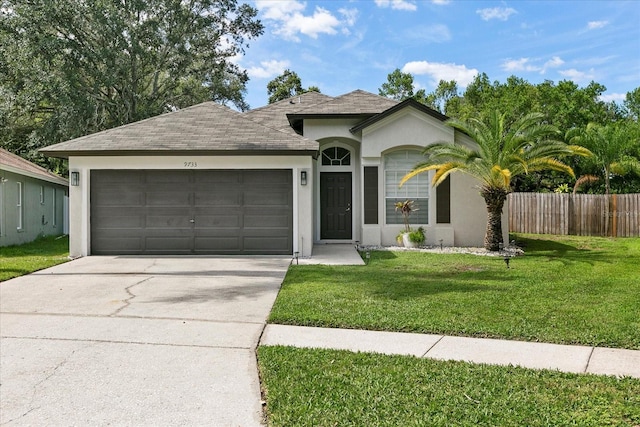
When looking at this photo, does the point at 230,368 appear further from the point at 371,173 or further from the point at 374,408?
the point at 371,173

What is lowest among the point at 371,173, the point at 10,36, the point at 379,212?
the point at 379,212

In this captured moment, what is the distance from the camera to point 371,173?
47.9 ft

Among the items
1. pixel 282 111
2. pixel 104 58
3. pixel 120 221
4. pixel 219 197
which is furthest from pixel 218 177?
pixel 104 58

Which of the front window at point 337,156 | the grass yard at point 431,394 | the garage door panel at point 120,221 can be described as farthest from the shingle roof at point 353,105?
the grass yard at point 431,394

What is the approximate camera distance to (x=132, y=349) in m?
4.93

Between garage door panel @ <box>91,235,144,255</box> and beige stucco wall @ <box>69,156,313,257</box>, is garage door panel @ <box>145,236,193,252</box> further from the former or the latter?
beige stucco wall @ <box>69,156,313,257</box>

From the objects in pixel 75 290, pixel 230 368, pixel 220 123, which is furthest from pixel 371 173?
pixel 230 368

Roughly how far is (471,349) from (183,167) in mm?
9486

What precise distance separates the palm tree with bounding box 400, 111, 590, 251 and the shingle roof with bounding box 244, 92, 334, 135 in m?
5.39

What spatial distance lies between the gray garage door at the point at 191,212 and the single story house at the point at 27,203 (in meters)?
4.29

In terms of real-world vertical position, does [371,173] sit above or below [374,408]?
above

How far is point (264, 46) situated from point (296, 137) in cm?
1699

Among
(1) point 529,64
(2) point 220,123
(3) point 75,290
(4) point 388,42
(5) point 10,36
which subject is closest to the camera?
(3) point 75,290

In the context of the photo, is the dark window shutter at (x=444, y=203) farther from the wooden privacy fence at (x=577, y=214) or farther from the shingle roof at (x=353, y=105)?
the wooden privacy fence at (x=577, y=214)
